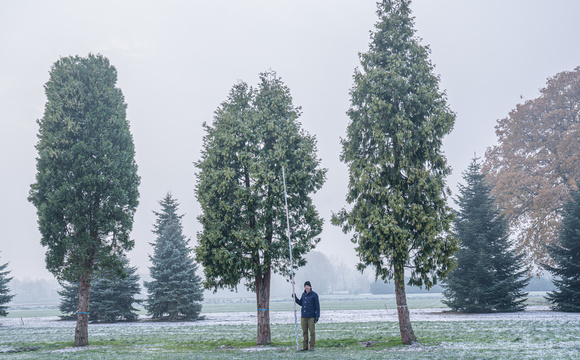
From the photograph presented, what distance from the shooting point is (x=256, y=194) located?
15859 millimetres

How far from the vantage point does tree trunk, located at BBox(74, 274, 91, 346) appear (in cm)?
1772

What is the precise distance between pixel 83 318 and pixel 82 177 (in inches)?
233

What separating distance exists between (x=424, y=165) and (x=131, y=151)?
43.7 ft

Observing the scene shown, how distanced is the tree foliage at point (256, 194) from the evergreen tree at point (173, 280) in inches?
791

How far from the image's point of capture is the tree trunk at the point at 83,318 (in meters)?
17.7

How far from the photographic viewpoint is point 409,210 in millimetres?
13758

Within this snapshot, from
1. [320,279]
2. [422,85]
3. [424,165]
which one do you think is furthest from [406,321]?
[320,279]

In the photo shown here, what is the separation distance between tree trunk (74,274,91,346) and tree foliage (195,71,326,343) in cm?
596

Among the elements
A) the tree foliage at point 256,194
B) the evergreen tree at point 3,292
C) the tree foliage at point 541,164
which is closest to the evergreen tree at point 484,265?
the tree foliage at point 541,164

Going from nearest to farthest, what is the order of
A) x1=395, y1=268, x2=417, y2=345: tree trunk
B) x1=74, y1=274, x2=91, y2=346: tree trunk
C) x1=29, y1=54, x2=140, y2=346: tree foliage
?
1. x1=395, y1=268, x2=417, y2=345: tree trunk
2. x1=74, y1=274, x2=91, y2=346: tree trunk
3. x1=29, y1=54, x2=140, y2=346: tree foliage

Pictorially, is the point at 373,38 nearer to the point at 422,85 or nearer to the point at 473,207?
the point at 422,85

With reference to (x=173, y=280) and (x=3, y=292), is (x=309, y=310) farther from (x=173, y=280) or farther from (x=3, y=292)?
(x=3, y=292)

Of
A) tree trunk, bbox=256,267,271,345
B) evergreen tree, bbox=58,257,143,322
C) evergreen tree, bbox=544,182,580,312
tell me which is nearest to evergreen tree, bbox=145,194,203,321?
evergreen tree, bbox=58,257,143,322

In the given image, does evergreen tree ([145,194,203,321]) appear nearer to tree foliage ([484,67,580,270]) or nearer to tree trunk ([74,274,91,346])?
tree trunk ([74,274,91,346])
